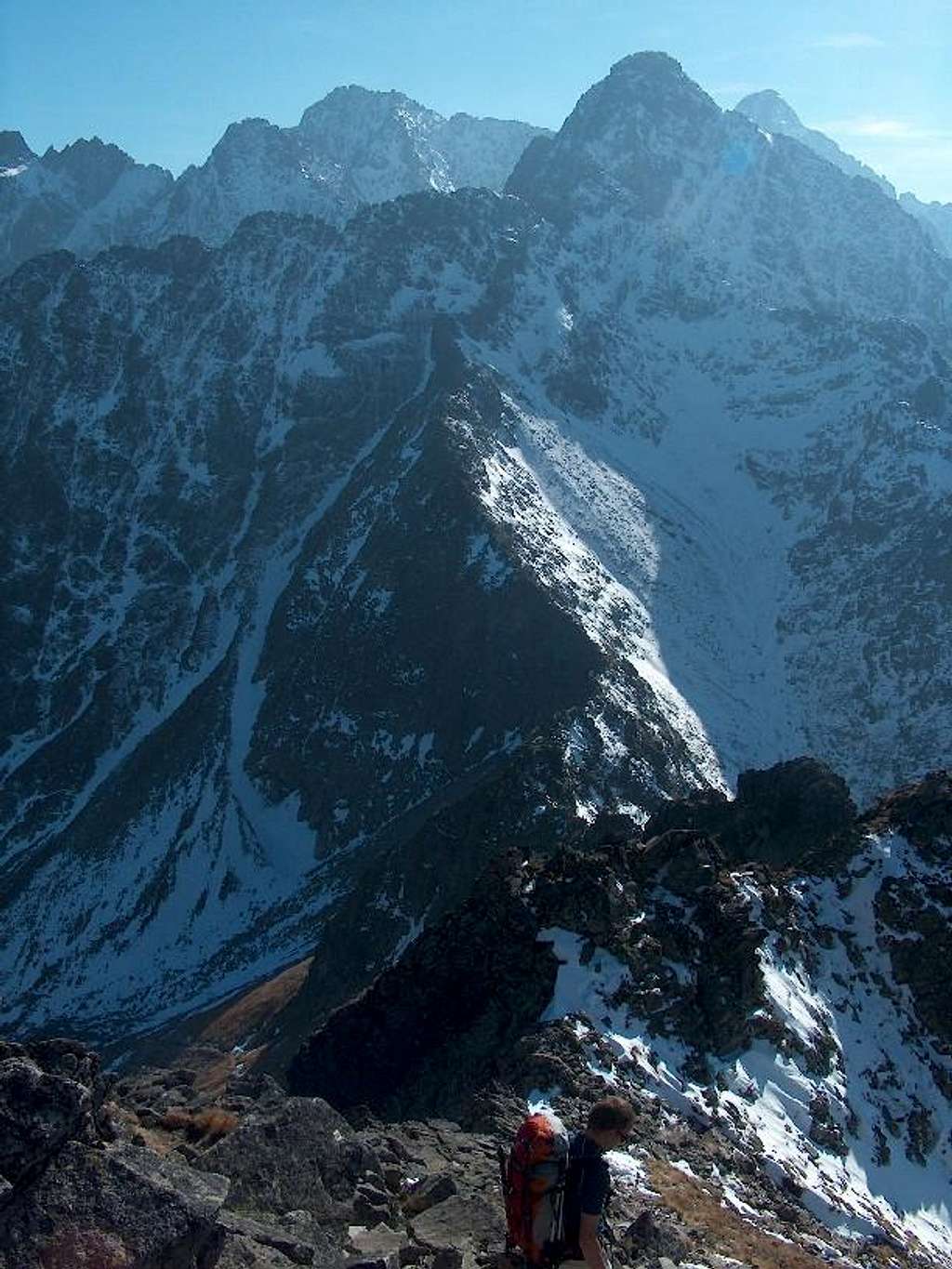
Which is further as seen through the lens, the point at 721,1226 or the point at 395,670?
the point at 395,670

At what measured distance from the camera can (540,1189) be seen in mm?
11609

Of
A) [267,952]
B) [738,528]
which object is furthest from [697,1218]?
[738,528]

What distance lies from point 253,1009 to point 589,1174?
8769 cm

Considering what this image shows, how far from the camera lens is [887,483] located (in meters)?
191

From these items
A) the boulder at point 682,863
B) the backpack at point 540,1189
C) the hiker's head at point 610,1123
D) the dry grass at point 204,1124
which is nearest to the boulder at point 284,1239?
the backpack at point 540,1189

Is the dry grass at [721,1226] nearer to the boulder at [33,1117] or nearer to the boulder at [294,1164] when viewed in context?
the boulder at [294,1164]

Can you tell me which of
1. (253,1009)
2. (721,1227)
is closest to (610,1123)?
(721,1227)

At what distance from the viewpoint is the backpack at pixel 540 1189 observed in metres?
11.6

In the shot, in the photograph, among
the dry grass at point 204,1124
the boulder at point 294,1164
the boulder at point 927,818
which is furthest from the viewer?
the boulder at point 927,818

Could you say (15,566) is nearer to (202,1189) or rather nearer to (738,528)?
(738,528)

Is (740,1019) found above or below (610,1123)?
below

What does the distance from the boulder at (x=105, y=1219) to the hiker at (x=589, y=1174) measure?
393 cm

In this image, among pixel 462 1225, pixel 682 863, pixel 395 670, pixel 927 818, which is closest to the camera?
pixel 462 1225

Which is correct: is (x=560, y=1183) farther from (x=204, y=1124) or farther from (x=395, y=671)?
(x=395, y=671)
